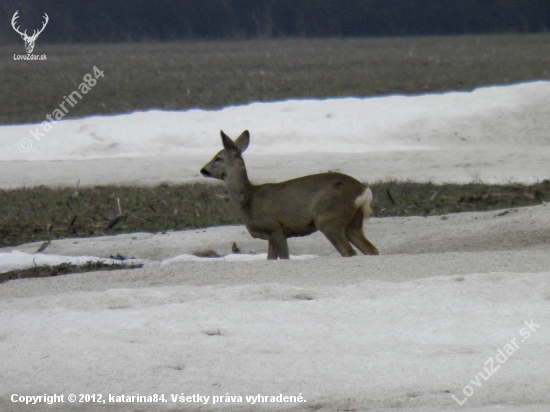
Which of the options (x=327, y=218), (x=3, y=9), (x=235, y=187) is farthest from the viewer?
(x=3, y=9)

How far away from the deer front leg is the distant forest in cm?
4908

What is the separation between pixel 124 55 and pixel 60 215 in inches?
1367

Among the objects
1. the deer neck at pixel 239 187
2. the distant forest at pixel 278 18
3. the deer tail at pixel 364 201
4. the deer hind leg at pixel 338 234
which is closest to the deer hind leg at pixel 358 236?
the deer tail at pixel 364 201

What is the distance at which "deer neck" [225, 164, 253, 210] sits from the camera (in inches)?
390

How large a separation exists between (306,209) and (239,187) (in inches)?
39.6

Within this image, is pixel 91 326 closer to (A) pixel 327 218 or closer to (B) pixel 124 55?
(A) pixel 327 218

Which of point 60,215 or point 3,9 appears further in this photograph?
point 3,9

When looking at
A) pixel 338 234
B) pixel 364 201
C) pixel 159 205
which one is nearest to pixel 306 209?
pixel 338 234

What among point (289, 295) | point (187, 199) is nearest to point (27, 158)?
point (187, 199)

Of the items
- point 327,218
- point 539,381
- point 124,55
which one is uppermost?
point 124,55

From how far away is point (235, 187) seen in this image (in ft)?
32.8

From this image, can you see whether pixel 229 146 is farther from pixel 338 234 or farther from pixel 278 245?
pixel 338 234

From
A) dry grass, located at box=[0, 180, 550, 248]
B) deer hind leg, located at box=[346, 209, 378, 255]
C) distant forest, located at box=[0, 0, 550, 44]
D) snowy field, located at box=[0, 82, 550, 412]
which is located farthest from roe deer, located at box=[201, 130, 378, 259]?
distant forest, located at box=[0, 0, 550, 44]

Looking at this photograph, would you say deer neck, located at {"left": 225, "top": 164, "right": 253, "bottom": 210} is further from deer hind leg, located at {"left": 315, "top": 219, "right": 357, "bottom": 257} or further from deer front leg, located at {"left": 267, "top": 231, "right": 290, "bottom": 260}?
deer hind leg, located at {"left": 315, "top": 219, "right": 357, "bottom": 257}
